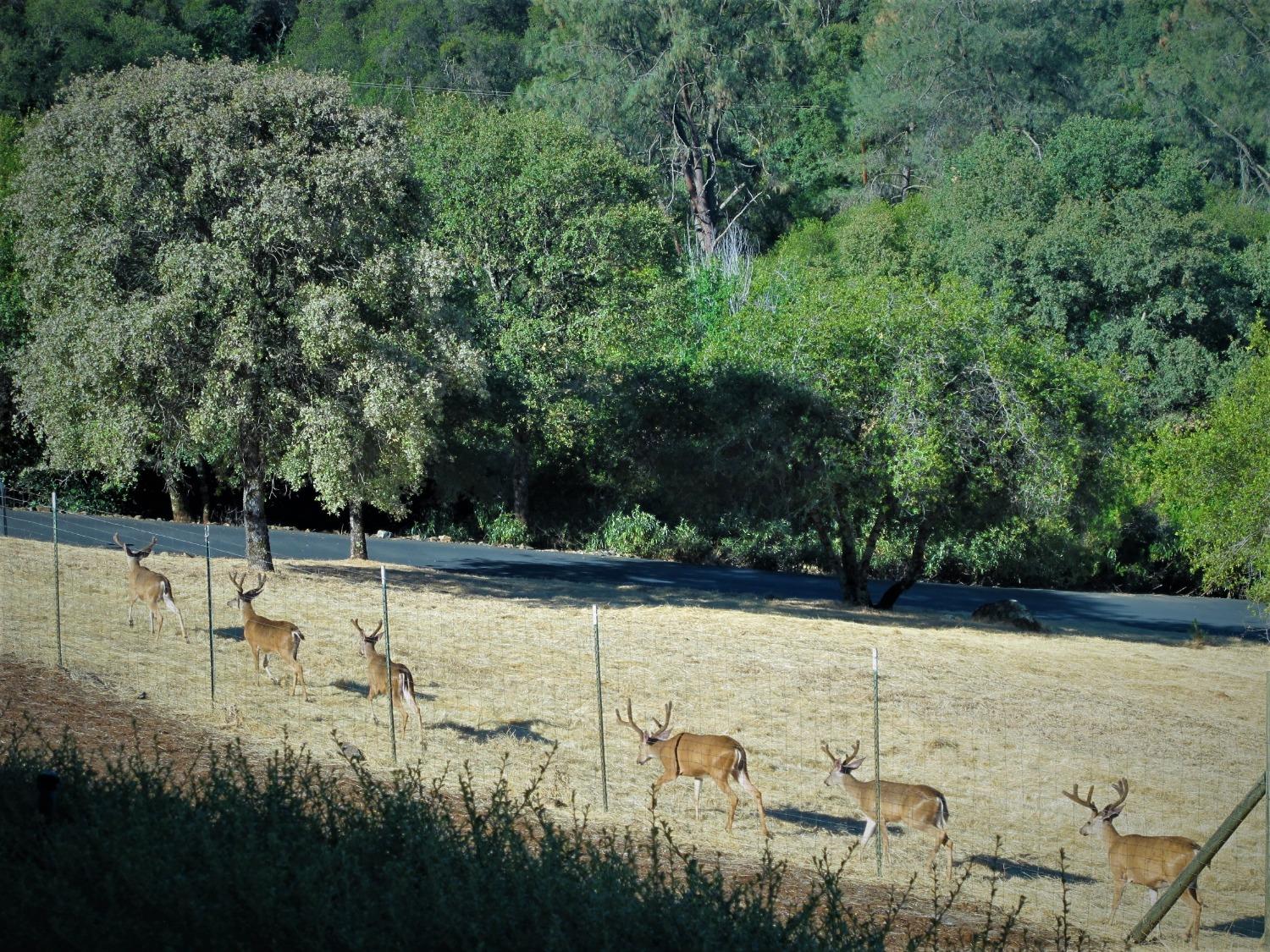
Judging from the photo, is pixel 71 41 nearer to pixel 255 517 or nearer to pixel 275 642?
pixel 255 517

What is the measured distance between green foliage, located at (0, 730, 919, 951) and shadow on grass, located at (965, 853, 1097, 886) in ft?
16.0

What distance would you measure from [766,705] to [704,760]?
210 inches

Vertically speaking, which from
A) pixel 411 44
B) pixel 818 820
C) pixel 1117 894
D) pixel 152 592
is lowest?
pixel 1117 894

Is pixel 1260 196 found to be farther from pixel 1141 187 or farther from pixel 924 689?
pixel 924 689

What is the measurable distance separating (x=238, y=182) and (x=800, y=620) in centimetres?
1189

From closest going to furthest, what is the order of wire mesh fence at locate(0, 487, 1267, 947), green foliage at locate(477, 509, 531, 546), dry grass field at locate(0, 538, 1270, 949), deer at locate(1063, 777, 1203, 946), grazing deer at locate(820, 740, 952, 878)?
deer at locate(1063, 777, 1203, 946) < grazing deer at locate(820, 740, 952, 878) < wire mesh fence at locate(0, 487, 1267, 947) < dry grass field at locate(0, 538, 1270, 949) < green foliage at locate(477, 509, 531, 546)

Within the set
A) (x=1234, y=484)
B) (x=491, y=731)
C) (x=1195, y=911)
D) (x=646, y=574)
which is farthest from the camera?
(x=646, y=574)

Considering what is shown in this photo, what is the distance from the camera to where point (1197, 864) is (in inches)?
388

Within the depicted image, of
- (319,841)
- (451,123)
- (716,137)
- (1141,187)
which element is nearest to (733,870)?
(319,841)

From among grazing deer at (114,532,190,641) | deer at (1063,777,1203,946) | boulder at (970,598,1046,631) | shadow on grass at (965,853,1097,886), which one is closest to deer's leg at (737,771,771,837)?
shadow on grass at (965,853,1097,886)

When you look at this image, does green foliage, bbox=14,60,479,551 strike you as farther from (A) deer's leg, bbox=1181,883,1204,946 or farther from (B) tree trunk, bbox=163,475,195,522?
(A) deer's leg, bbox=1181,883,1204,946

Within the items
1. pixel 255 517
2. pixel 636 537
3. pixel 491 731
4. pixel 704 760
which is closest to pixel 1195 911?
pixel 704 760

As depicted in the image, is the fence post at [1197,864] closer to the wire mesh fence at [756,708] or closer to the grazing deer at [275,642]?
the wire mesh fence at [756,708]

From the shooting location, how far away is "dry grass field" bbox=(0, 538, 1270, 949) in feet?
41.7
